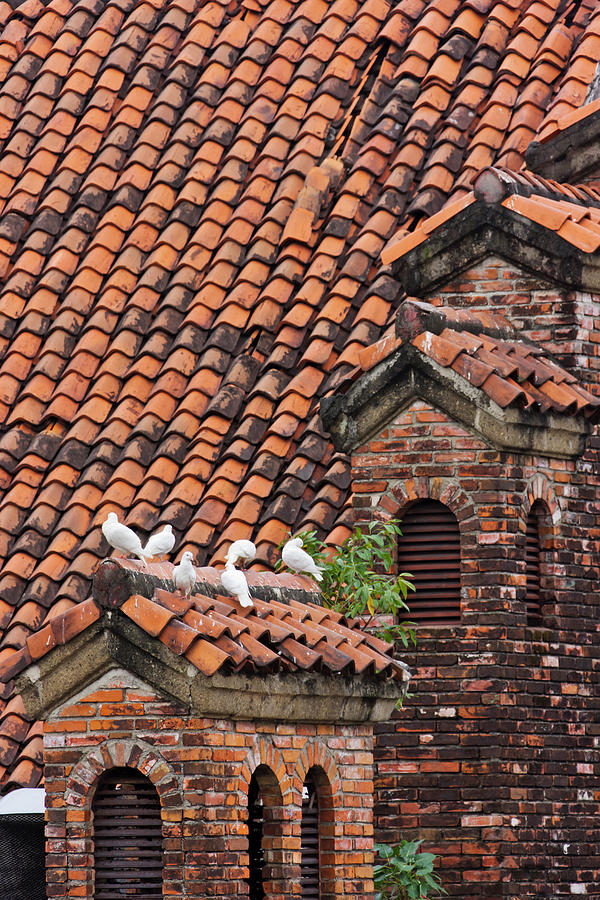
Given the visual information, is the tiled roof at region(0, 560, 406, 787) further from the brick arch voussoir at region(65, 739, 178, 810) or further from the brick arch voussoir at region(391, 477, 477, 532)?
the brick arch voussoir at region(391, 477, 477, 532)

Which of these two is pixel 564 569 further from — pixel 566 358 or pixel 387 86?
pixel 387 86

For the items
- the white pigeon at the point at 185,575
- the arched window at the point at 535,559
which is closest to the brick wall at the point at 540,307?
the arched window at the point at 535,559

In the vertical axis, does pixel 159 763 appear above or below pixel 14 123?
below

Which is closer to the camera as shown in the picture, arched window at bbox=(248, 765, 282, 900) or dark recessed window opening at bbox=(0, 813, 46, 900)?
arched window at bbox=(248, 765, 282, 900)

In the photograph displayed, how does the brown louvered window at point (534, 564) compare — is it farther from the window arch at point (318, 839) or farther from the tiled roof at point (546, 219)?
the window arch at point (318, 839)

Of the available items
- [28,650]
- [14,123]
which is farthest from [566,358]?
[14,123]

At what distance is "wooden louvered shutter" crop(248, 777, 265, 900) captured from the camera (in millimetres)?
7859

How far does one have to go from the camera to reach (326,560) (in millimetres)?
9758

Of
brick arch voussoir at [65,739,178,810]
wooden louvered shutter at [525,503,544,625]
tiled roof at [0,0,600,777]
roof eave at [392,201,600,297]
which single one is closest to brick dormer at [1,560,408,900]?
brick arch voussoir at [65,739,178,810]

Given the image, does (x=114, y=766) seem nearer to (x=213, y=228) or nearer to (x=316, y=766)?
(x=316, y=766)

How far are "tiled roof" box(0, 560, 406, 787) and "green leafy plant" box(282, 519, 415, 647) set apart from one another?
32 centimetres

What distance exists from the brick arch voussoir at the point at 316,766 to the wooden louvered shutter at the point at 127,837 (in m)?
0.69

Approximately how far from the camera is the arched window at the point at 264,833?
782cm

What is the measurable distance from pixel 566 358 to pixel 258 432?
6.76ft
